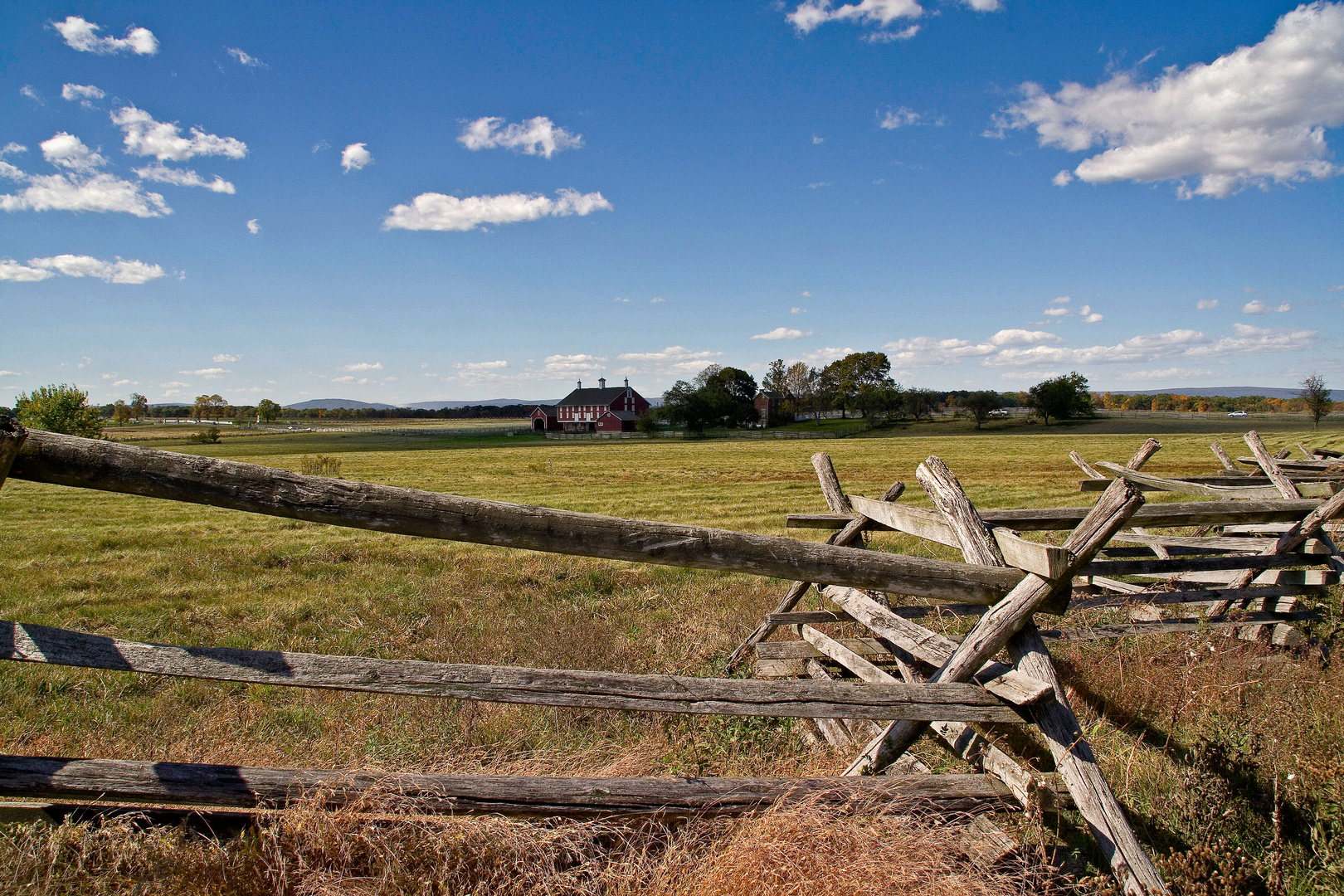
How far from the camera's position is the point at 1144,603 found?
6.45 meters

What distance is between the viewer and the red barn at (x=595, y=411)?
9281 centimetres

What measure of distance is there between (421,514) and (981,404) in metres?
89.8

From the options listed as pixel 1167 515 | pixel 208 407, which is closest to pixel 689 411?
pixel 1167 515

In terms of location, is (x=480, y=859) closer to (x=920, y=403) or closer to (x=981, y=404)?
(x=981, y=404)

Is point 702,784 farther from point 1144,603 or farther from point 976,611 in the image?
point 1144,603

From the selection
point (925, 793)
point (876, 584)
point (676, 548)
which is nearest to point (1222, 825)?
point (925, 793)

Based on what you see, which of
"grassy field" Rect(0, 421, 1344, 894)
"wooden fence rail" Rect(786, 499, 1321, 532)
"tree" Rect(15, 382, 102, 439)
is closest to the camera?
"grassy field" Rect(0, 421, 1344, 894)

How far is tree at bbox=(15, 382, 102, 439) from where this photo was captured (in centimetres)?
4872

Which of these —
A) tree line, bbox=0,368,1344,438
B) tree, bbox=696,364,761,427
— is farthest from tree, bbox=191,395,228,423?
tree, bbox=696,364,761,427

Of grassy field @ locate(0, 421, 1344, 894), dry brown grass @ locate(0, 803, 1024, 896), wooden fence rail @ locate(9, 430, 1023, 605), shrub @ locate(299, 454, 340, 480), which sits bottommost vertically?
grassy field @ locate(0, 421, 1344, 894)

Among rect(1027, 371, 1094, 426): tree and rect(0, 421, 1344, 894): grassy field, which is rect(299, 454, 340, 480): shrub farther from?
rect(1027, 371, 1094, 426): tree

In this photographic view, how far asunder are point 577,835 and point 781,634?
13.9 feet

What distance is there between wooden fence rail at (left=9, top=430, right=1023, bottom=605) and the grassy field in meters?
1.04

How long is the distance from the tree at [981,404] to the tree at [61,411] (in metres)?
86.7
